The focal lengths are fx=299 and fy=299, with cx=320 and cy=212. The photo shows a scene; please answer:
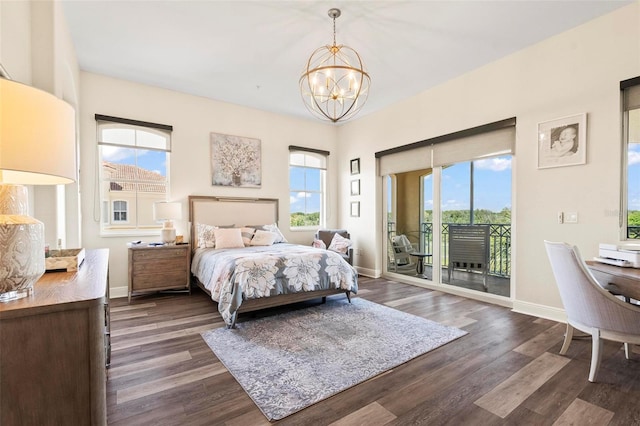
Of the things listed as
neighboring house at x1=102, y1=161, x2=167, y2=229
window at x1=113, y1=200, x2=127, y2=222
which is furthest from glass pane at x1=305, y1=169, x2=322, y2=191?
window at x1=113, y1=200, x2=127, y2=222

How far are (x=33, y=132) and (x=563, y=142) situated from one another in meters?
4.23

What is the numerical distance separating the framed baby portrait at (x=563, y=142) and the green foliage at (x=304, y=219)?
12.8ft

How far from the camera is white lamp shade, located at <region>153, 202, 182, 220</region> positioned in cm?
424

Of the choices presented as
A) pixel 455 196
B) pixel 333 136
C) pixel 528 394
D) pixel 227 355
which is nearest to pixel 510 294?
pixel 455 196

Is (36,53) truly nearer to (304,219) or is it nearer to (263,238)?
(263,238)

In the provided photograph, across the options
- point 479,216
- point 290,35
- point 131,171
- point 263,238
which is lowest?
point 263,238

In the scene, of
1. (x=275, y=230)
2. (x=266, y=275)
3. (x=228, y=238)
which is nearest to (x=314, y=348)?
(x=266, y=275)

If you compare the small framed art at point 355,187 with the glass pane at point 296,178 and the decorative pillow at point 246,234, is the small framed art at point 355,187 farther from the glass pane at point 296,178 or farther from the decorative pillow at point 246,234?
the decorative pillow at point 246,234

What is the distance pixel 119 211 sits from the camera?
4.42 metres

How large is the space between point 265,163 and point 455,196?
10.9ft

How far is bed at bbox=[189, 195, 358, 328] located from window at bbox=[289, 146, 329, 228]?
4.00 feet

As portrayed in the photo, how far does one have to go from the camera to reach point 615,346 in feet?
8.63

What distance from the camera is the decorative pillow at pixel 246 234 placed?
474 centimetres

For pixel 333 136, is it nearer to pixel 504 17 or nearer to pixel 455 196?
pixel 455 196
